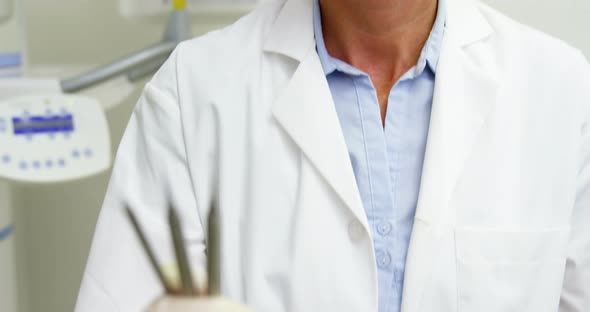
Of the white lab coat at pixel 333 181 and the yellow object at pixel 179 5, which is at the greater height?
the yellow object at pixel 179 5

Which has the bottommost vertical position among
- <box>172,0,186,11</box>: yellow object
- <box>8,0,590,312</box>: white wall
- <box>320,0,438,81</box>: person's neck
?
<box>8,0,590,312</box>: white wall

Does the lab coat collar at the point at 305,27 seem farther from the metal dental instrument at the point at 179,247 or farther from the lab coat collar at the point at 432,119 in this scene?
the metal dental instrument at the point at 179,247

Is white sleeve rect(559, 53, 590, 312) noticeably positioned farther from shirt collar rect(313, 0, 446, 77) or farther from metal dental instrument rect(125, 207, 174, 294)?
metal dental instrument rect(125, 207, 174, 294)

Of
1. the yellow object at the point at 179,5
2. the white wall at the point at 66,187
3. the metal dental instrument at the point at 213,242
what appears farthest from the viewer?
the white wall at the point at 66,187

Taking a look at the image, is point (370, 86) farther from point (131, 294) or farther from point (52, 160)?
point (52, 160)

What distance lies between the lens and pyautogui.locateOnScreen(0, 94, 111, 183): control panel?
1.12 meters

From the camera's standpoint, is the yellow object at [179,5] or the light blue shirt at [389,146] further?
the yellow object at [179,5]

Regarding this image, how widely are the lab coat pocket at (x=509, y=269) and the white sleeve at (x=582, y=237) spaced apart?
34 mm

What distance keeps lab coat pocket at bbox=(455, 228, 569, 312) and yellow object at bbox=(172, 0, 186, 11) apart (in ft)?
2.31

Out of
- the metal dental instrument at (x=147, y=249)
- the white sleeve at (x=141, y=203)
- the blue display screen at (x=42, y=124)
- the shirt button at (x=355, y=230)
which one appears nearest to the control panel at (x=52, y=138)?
the blue display screen at (x=42, y=124)

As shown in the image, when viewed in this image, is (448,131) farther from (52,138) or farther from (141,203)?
(52,138)

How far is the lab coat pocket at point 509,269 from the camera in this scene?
0.87 m

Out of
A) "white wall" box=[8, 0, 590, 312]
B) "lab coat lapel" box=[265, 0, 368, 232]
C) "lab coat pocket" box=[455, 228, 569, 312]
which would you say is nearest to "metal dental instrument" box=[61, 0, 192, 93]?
"white wall" box=[8, 0, 590, 312]

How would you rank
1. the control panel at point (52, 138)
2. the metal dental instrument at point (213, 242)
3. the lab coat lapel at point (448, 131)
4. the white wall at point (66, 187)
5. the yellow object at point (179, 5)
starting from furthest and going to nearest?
1. the white wall at point (66, 187)
2. the yellow object at point (179, 5)
3. the control panel at point (52, 138)
4. the lab coat lapel at point (448, 131)
5. the metal dental instrument at point (213, 242)
